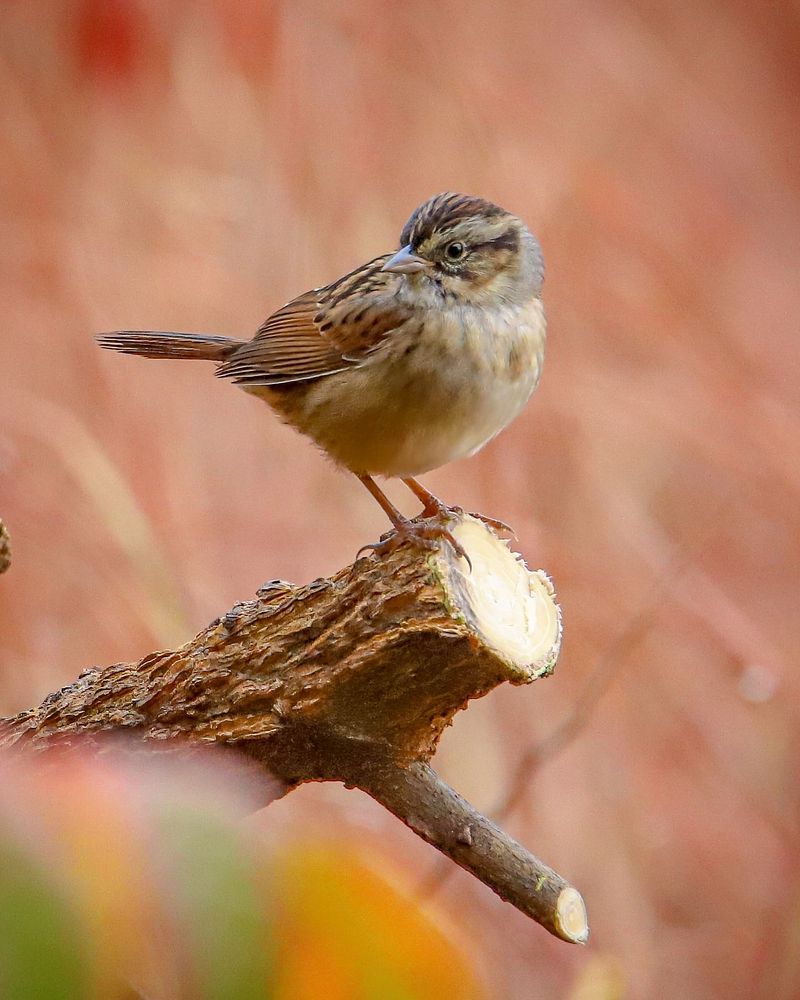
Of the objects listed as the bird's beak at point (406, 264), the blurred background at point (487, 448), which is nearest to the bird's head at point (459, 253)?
the bird's beak at point (406, 264)

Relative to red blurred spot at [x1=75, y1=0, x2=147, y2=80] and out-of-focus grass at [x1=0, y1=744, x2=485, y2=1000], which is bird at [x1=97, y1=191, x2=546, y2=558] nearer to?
out-of-focus grass at [x1=0, y1=744, x2=485, y2=1000]

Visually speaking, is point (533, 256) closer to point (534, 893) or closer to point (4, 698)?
point (534, 893)

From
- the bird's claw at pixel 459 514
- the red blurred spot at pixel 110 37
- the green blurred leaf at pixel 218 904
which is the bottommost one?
the green blurred leaf at pixel 218 904

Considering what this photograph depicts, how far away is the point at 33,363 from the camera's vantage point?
4770 mm

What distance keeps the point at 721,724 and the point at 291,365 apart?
262 cm

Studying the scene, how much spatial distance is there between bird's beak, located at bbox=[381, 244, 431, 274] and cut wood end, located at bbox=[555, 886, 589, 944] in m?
1.23

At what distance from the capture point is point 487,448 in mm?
4375

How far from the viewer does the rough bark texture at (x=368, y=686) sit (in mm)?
1776

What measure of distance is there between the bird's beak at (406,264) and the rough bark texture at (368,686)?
2.09 feet

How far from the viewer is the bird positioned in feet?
7.98

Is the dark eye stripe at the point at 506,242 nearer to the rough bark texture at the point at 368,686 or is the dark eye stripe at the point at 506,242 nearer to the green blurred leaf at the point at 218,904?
the rough bark texture at the point at 368,686

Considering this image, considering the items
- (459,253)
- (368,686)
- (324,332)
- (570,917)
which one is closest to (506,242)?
(459,253)

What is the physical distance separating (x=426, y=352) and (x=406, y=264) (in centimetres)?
19

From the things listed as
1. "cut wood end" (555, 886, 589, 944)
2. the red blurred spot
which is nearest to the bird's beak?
"cut wood end" (555, 886, 589, 944)
